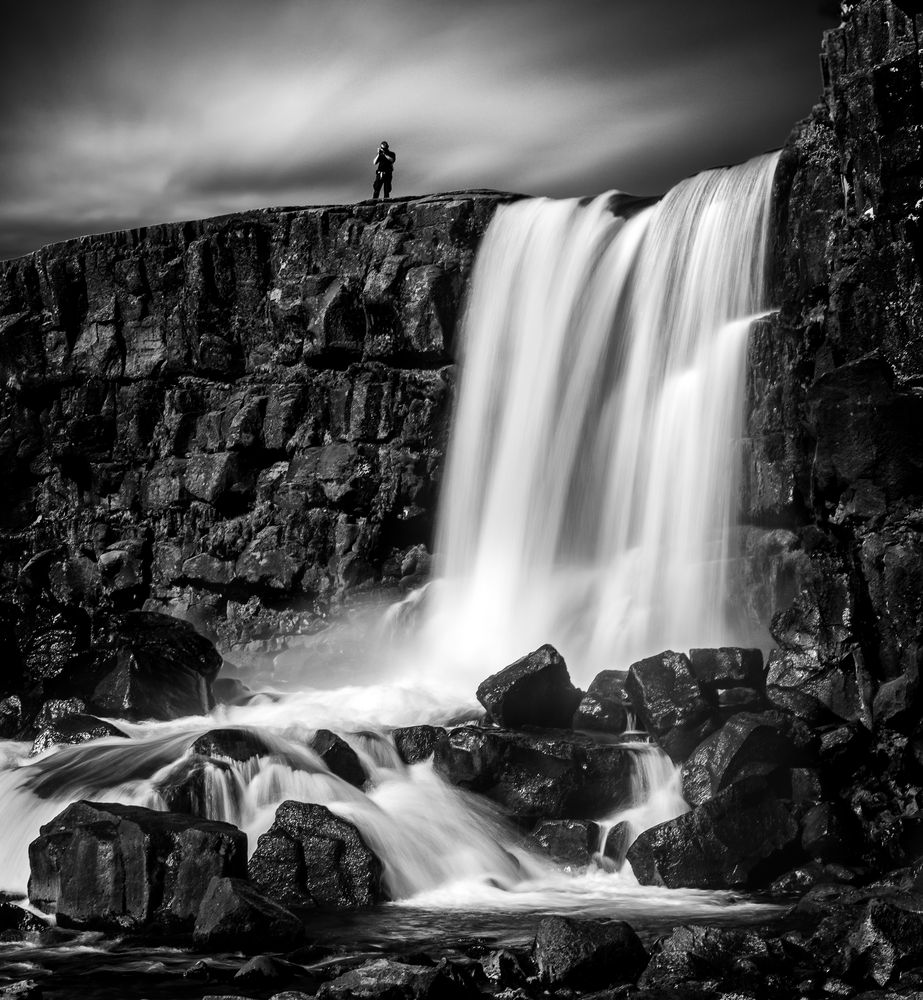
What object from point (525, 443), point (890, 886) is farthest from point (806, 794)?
point (525, 443)

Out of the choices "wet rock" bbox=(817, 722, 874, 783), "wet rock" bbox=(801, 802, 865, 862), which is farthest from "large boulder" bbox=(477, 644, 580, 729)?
"wet rock" bbox=(801, 802, 865, 862)

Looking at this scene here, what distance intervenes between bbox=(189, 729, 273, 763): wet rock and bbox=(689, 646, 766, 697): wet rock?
7350mm

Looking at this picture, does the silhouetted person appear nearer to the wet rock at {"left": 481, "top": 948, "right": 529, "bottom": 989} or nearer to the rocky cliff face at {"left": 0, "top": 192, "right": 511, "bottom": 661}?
the rocky cliff face at {"left": 0, "top": 192, "right": 511, "bottom": 661}

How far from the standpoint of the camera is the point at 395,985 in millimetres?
11000

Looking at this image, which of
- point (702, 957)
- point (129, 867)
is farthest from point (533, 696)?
point (702, 957)

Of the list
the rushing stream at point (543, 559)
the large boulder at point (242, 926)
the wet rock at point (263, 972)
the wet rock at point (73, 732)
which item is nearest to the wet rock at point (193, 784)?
the rushing stream at point (543, 559)

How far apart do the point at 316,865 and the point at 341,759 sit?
3.58 m

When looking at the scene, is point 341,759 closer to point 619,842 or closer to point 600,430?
point 619,842

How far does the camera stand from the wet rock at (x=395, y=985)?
1095cm

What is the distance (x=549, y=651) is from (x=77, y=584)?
24.0 meters

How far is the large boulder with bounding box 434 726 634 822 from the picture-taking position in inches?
730

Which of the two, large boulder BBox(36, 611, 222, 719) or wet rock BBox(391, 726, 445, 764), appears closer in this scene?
wet rock BBox(391, 726, 445, 764)

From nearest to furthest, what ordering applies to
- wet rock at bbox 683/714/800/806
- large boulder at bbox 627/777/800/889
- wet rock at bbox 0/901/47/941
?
wet rock at bbox 0/901/47/941, large boulder at bbox 627/777/800/889, wet rock at bbox 683/714/800/806

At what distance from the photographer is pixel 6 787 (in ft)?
61.6
